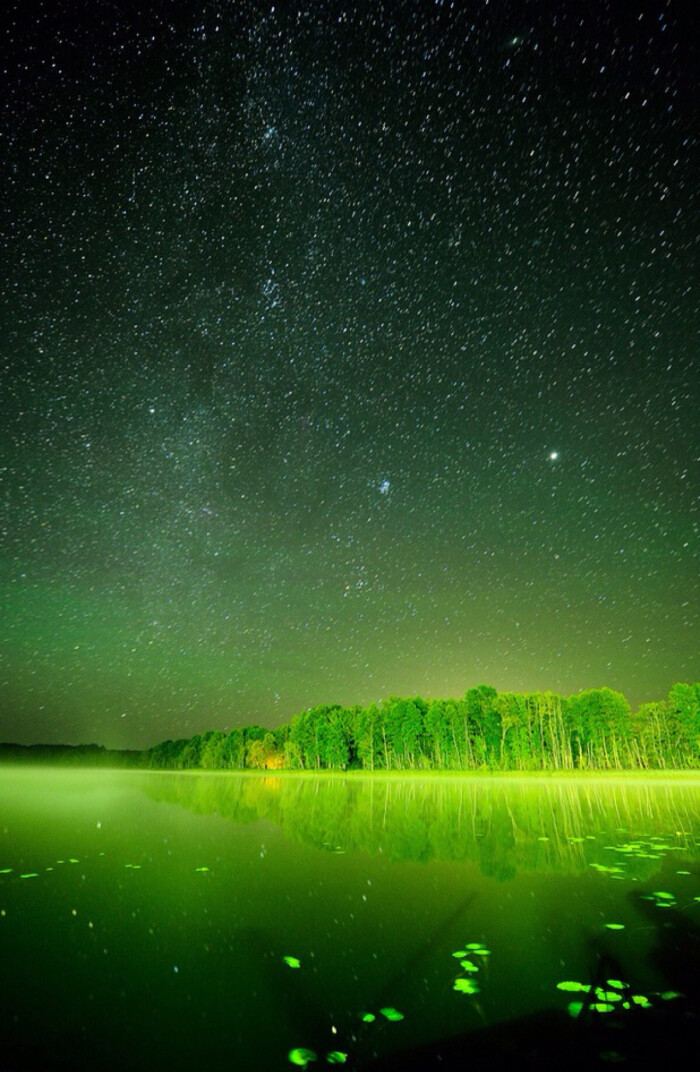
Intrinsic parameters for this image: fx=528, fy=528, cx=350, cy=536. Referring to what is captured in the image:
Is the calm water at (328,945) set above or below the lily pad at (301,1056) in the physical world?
below

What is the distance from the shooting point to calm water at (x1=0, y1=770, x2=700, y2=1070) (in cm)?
574

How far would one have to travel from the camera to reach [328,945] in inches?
330

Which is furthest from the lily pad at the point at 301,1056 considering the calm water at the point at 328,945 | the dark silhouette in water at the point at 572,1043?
the dark silhouette in water at the point at 572,1043

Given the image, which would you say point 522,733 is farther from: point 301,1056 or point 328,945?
point 301,1056

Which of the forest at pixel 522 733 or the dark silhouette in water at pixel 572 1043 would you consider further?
the forest at pixel 522 733

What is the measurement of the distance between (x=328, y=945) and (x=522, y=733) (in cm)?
7239

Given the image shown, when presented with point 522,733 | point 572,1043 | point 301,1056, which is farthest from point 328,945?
point 522,733

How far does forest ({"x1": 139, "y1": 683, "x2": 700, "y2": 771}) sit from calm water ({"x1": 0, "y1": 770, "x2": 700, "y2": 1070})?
61108 millimetres

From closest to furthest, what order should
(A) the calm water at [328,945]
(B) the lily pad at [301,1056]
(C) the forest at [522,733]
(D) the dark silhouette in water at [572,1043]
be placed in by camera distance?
1. (D) the dark silhouette in water at [572,1043]
2. (B) the lily pad at [301,1056]
3. (A) the calm water at [328,945]
4. (C) the forest at [522,733]

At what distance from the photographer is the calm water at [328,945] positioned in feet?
18.8

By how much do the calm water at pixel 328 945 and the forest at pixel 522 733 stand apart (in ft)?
200

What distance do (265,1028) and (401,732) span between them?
79.2 m

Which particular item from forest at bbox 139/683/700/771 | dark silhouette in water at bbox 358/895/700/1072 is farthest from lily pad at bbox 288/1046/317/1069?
forest at bbox 139/683/700/771

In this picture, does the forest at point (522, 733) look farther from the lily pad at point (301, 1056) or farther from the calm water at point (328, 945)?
the lily pad at point (301, 1056)
